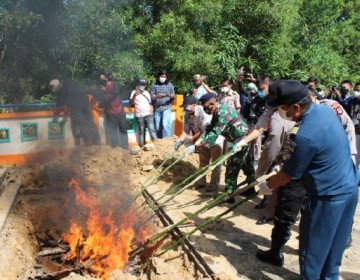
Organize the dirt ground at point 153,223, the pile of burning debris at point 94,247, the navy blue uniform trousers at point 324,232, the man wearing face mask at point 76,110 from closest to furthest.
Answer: the navy blue uniform trousers at point 324,232 → the dirt ground at point 153,223 → the pile of burning debris at point 94,247 → the man wearing face mask at point 76,110

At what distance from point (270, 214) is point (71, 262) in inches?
106

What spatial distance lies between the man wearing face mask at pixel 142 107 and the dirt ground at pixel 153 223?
0.98 m

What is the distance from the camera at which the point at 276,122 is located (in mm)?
4957

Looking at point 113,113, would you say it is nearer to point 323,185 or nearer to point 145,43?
point 145,43

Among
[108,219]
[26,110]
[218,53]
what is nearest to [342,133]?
[108,219]

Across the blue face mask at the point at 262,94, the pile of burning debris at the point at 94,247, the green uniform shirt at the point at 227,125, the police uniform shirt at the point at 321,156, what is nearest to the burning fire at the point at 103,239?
the pile of burning debris at the point at 94,247

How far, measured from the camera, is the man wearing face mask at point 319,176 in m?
2.84

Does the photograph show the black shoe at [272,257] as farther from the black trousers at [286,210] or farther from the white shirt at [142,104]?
the white shirt at [142,104]

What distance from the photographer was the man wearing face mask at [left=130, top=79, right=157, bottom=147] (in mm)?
8773

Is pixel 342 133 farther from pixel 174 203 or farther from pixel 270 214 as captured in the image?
pixel 174 203

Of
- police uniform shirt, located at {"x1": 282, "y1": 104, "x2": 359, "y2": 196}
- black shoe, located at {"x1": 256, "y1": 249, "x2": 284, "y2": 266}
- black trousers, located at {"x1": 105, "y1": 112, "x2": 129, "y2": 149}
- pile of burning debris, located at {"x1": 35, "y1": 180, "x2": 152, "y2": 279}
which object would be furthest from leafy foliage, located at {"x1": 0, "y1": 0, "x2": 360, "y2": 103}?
police uniform shirt, located at {"x1": 282, "y1": 104, "x2": 359, "y2": 196}

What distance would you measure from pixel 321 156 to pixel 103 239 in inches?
115

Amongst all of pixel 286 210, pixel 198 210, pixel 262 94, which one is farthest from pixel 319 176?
pixel 262 94

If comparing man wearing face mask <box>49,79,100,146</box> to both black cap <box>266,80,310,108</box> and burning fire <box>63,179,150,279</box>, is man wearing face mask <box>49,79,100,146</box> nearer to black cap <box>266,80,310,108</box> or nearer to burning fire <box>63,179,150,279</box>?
burning fire <box>63,179,150,279</box>
